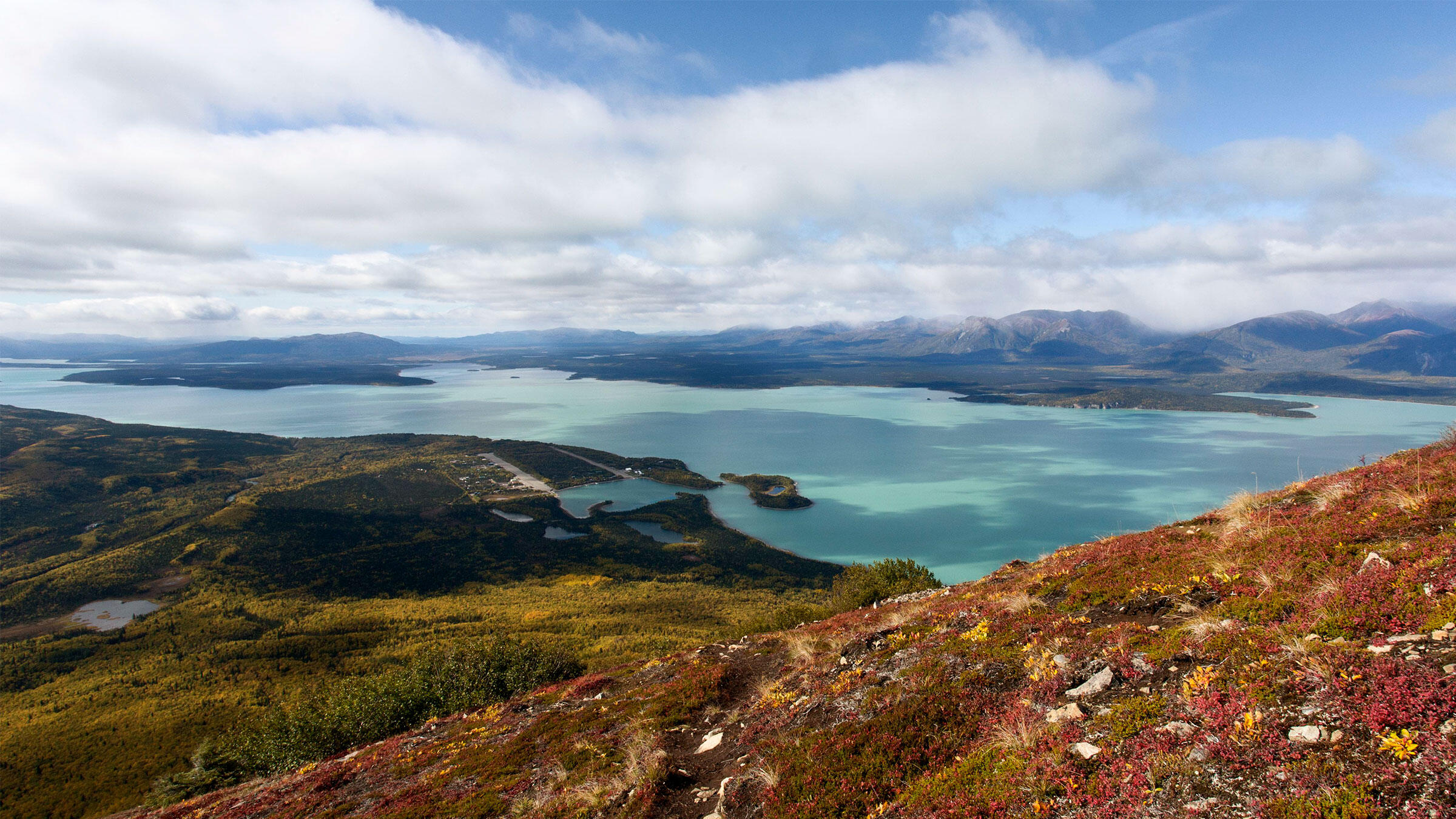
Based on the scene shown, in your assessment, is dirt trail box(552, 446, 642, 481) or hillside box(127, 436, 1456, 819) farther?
dirt trail box(552, 446, 642, 481)

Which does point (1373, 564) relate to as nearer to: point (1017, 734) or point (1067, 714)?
point (1067, 714)

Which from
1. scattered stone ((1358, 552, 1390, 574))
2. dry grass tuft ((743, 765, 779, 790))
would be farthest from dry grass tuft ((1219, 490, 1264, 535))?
dry grass tuft ((743, 765, 779, 790))

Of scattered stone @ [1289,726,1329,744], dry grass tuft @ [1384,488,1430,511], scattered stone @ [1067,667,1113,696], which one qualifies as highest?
dry grass tuft @ [1384,488,1430,511]

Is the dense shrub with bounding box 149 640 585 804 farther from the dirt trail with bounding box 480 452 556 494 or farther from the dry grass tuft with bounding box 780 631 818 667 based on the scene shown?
the dirt trail with bounding box 480 452 556 494

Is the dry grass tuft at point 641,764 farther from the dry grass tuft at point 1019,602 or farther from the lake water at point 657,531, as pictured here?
the lake water at point 657,531

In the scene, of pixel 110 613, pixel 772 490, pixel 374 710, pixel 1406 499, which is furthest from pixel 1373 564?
pixel 772 490

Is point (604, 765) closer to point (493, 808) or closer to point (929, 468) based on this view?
point (493, 808)
